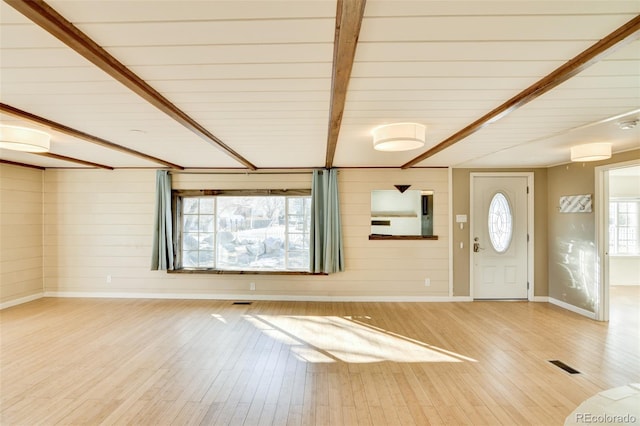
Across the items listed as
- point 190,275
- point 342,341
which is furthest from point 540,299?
point 190,275

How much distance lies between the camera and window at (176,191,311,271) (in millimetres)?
5262

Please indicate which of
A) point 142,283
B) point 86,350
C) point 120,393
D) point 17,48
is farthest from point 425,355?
point 142,283

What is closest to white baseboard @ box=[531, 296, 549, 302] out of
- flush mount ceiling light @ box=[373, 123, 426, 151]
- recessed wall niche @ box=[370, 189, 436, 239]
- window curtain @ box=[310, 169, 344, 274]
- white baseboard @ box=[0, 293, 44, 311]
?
recessed wall niche @ box=[370, 189, 436, 239]

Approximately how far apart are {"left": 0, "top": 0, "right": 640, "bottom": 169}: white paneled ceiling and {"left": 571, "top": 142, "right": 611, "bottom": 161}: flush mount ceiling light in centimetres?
21

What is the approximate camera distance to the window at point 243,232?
207 inches

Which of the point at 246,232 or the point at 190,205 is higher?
the point at 190,205

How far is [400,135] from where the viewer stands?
2602mm

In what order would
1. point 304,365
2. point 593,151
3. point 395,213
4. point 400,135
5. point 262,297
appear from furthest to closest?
point 395,213, point 262,297, point 593,151, point 304,365, point 400,135

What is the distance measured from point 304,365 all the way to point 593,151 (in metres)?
4.02

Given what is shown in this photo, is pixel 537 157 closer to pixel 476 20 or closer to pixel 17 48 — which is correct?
pixel 476 20

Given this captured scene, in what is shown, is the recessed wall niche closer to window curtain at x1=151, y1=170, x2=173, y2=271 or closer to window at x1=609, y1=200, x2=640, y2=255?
window curtain at x1=151, y1=170, x2=173, y2=271

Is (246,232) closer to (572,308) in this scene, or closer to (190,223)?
(190,223)

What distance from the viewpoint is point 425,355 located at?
3090 mm

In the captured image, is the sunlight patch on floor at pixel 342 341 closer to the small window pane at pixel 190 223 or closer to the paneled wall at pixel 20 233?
the small window pane at pixel 190 223
